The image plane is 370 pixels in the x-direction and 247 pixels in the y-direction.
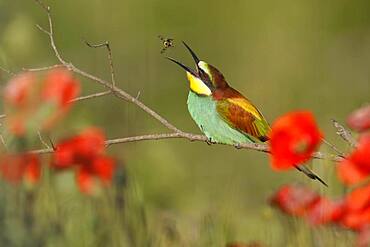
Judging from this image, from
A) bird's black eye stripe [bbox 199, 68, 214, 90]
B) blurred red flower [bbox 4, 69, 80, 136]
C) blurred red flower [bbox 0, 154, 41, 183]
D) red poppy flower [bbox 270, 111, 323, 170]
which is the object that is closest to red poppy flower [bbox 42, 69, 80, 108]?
blurred red flower [bbox 4, 69, 80, 136]

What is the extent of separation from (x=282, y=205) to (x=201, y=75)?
0.39 metres

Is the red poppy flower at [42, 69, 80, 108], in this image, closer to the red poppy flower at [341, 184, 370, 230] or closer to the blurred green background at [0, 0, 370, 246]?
the red poppy flower at [341, 184, 370, 230]

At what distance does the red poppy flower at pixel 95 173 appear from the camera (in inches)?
53.0

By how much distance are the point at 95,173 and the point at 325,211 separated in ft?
0.85

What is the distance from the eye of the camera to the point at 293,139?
1290 mm

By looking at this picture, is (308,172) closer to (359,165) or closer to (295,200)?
(295,200)

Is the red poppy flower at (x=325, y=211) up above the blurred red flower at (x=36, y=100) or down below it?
below

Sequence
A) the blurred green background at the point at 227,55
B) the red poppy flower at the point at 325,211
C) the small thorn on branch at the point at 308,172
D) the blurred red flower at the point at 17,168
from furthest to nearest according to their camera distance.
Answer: the blurred green background at the point at 227,55 → the small thorn on branch at the point at 308,172 → the red poppy flower at the point at 325,211 → the blurred red flower at the point at 17,168

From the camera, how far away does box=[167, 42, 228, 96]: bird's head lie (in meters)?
1.74

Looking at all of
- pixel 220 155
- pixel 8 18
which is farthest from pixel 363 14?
pixel 8 18

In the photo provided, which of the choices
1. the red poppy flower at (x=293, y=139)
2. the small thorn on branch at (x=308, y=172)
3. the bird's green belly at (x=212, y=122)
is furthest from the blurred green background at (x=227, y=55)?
the red poppy flower at (x=293, y=139)

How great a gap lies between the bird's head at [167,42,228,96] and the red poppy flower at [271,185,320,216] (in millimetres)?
350

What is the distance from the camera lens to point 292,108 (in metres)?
3.85

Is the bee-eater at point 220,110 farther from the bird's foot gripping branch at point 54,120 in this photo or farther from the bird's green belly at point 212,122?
the bird's foot gripping branch at point 54,120
